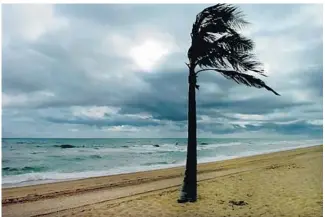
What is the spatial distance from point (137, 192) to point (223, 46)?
2194mm

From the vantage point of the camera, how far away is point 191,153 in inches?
161

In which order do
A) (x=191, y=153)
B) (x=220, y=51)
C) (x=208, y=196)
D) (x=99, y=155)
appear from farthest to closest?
(x=99, y=155), (x=208, y=196), (x=191, y=153), (x=220, y=51)

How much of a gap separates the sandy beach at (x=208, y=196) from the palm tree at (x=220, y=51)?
26.2 inches

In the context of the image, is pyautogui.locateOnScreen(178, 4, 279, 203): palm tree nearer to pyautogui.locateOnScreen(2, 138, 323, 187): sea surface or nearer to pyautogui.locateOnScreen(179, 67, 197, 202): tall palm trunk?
pyautogui.locateOnScreen(179, 67, 197, 202): tall palm trunk

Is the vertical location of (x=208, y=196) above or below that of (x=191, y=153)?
below

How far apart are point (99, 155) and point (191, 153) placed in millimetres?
3057

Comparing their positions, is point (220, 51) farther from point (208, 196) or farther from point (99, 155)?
point (99, 155)

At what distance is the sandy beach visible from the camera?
3938mm

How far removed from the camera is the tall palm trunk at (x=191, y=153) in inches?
158

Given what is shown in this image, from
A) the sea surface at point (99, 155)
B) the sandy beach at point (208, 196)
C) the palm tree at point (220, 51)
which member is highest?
the palm tree at point (220, 51)

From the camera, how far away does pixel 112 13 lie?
3918mm

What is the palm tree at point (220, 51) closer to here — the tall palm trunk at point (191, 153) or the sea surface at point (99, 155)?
the tall palm trunk at point (191, 153)

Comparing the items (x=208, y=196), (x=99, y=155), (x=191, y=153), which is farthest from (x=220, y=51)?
(x=99, y=155)

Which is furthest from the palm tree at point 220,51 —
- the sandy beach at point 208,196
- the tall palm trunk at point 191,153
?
the sandy beach at point 208,196
